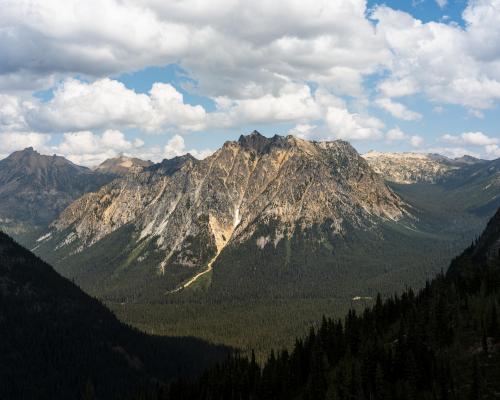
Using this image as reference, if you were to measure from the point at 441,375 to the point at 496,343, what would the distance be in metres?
18.4

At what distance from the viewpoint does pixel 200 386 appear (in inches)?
6614

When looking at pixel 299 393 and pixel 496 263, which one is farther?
pixel 496 263

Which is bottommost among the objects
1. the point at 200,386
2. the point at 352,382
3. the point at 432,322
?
the point at 200,386

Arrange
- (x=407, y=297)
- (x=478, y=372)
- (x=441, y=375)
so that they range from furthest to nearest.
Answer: (x=407, y=297) → (x=441, y=375) → (x=478, y=372)

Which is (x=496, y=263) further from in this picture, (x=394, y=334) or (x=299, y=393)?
(x=299, y=393)

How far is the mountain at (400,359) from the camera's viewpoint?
110188 mm

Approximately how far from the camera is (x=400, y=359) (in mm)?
121812

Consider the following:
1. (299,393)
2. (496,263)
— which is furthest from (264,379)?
(496,263)

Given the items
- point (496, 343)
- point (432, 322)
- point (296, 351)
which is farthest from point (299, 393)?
point (496, 343)

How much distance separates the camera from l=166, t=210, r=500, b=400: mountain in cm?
11019

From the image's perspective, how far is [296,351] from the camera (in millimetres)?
164375

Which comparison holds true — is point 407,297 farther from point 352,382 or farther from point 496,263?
point 352,382

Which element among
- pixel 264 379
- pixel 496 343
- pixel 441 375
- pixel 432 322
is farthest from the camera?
pixel 264 379

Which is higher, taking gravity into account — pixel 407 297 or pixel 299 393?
pixel 407 297
